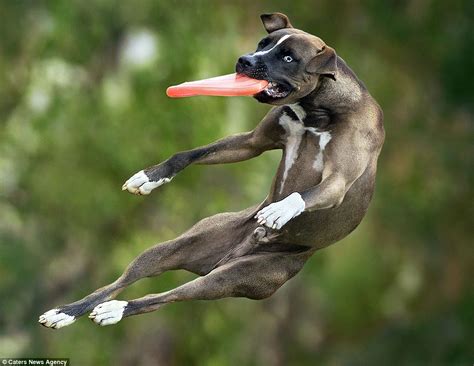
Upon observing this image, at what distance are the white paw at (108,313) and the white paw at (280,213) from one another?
1221 millimetres

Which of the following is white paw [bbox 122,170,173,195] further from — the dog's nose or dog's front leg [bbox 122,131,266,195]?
the dog's nose

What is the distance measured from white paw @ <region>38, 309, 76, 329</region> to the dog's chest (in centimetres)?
170

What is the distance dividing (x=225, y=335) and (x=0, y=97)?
677cm

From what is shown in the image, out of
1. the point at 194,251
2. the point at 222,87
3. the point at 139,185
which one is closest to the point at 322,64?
the point at 222,87

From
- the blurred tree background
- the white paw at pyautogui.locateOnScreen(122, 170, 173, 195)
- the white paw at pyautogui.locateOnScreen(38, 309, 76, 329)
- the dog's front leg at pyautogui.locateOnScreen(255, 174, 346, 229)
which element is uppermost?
the dog's front leg at pyautogui.locateOnScreen(255, 174, 346, 229)

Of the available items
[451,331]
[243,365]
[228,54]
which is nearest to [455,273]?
[451,331]

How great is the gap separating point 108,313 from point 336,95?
2103mm

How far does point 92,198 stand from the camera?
27312 mm

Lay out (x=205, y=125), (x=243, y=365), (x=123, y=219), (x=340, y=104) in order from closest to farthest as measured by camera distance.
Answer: (x=340, y=104), (x=205, y=125), (x=123, y=219), (x=243, y=365)

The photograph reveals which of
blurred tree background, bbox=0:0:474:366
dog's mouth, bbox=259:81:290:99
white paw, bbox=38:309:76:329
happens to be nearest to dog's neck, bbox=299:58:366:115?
dog's mouth, bbox=259:81:290:99

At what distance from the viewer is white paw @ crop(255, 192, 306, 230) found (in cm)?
900

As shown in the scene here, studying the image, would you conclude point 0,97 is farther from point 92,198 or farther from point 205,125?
point 205,125

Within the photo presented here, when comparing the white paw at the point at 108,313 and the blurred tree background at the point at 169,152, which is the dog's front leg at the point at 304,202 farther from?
the blurred tree background at the point at 169,152

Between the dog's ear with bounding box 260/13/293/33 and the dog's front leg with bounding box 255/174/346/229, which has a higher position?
the dog's ear with bounding box 260/13/293/33
